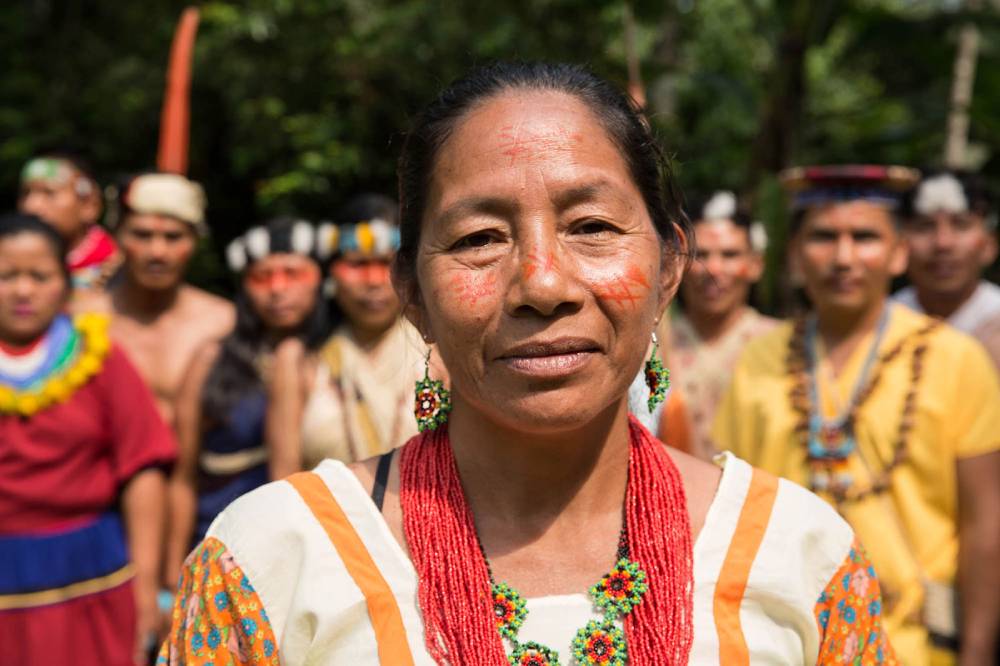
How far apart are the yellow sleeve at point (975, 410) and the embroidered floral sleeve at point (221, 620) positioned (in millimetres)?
2483

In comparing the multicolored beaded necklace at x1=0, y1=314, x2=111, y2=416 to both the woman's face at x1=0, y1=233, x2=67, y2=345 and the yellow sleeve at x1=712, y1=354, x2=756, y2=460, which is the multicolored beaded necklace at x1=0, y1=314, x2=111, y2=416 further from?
the yellow sleeve at x1=712, y1=354, x2=756, y2=460

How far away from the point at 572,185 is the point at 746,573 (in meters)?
0.69

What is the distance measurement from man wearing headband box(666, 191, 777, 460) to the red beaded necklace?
308 centimetres

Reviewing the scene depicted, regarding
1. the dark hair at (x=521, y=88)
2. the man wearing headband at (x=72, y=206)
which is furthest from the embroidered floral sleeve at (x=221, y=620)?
the man wearing headband at (x=72, y=206)

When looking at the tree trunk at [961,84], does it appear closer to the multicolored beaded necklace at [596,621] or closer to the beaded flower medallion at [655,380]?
the beaded flower medallion at [655,380]

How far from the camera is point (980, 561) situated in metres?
3.47

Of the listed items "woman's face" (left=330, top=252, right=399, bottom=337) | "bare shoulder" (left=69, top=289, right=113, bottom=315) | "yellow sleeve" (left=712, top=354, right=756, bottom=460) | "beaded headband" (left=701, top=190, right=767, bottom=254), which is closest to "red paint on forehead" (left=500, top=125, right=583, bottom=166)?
"yellow sleeve" (left=712, top=354, right=756, bottom=460)

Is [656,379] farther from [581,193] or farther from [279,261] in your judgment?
[279,261]

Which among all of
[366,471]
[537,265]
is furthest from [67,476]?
[537,265]

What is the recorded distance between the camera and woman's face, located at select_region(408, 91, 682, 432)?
174 cm

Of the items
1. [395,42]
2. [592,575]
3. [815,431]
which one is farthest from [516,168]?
[395,42]

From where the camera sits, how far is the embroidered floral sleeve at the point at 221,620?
1.77 m

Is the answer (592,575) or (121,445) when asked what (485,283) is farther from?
(121,445)

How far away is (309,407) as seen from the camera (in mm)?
4562
